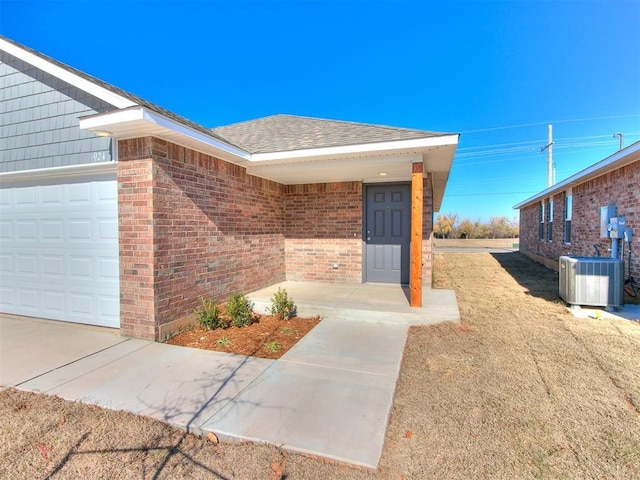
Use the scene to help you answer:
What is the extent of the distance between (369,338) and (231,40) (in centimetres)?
918

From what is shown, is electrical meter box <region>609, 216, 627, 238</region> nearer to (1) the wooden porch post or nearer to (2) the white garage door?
(1) the wooden porch post

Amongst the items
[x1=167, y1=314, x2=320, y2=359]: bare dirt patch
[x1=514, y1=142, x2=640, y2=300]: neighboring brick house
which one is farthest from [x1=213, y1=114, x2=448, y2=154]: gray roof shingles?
[x1=514, y1=142, x2=640, y2=300]: neighboring brick house

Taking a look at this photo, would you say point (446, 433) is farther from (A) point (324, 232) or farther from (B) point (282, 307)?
(A) point (324, 232)

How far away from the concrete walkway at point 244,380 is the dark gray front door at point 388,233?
2.39 metres

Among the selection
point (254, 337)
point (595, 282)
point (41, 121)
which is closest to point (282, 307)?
point (254, 337)

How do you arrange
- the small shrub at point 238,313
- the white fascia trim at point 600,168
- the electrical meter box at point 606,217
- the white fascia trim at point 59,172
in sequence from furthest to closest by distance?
the electrical meter box at point 606,217, the white fascia trim at point 600,168, the small shrub at point 238,313, the white fascia trim at point 59,172

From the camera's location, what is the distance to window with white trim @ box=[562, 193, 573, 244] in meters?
10.5

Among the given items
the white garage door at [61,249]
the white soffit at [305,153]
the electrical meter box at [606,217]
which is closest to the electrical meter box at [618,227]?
the electrical meter box at [606,217]

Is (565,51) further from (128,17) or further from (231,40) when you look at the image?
(128,17)

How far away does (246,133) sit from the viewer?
7477 millimetres

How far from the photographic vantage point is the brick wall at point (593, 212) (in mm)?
6323

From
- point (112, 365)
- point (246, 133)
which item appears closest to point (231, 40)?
point (246, 133)

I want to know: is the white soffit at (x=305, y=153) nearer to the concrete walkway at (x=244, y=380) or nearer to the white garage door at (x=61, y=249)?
the white garage door at (x=61, y=249)

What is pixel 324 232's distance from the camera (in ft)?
25.0
